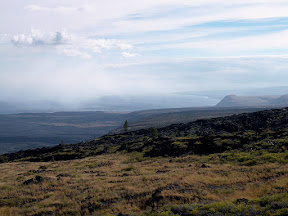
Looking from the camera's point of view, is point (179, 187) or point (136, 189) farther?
point (136, 189)

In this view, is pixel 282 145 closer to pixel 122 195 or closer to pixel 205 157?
pixel 205 157

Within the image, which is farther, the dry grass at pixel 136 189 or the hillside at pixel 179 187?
the dry grass at pixel 136 189

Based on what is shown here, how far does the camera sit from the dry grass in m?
12.2

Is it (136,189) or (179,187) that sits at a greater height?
(179,187)

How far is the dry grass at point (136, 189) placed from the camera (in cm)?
1217

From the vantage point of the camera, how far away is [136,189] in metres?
14.6

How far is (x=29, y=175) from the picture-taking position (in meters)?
22.3

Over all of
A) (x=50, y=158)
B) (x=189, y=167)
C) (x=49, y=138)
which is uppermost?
(x=189, y=167)

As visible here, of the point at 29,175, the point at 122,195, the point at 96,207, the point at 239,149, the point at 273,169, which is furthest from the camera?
the point at 239,149

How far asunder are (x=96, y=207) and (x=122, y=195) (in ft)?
5.83

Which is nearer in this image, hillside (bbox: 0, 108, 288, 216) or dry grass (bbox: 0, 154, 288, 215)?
hillside (bbox: 0, 108, 288, 216)

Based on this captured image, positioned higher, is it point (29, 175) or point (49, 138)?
point (29, 175)

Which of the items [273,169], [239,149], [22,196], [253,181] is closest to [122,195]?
[22,196]

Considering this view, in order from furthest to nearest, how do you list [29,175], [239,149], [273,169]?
[239,149] < [29,175] < [273,169]
